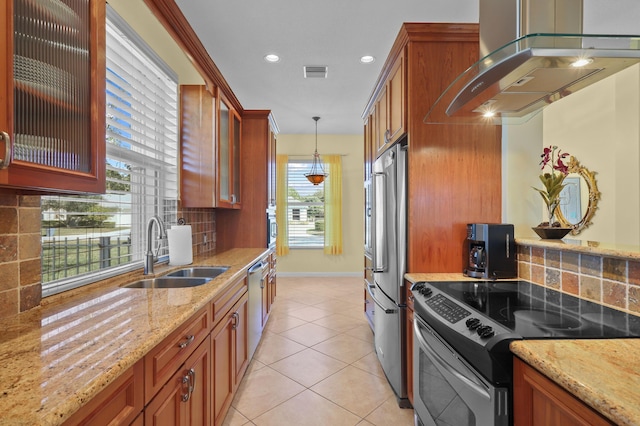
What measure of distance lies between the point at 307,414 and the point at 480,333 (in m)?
1.47

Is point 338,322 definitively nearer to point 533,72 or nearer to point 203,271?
point 203,271

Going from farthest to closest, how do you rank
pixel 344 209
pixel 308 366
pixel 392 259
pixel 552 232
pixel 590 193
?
pixel 344 209 < pixel 590 193 < pixel 308 366 < pixel 392 259 < pixel 552 232

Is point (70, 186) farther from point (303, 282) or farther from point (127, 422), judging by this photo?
point (303, 282)

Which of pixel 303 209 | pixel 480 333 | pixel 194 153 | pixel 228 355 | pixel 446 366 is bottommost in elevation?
pixel 228 355

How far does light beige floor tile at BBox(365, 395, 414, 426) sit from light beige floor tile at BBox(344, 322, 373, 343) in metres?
1.08

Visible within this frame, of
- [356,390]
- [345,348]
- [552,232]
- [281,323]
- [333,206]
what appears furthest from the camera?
[333,206]

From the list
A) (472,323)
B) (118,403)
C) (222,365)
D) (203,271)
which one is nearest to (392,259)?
(472,323)

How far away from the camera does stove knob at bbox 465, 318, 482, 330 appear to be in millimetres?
1199

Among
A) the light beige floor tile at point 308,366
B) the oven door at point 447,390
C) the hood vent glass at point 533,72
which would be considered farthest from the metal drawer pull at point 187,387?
the hood vent glass at point 533,72

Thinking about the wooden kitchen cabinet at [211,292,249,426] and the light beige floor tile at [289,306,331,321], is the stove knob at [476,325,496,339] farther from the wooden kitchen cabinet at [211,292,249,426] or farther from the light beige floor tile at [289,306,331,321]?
the light beige floor tile at [289,306,331,321]

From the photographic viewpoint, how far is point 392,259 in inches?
89.2

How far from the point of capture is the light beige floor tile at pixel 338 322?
367 cm

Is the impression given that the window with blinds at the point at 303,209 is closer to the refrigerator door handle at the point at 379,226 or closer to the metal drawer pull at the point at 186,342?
the refrigerator door handle at the point at 379,226

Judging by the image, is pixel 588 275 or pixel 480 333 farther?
pixel 588 275
